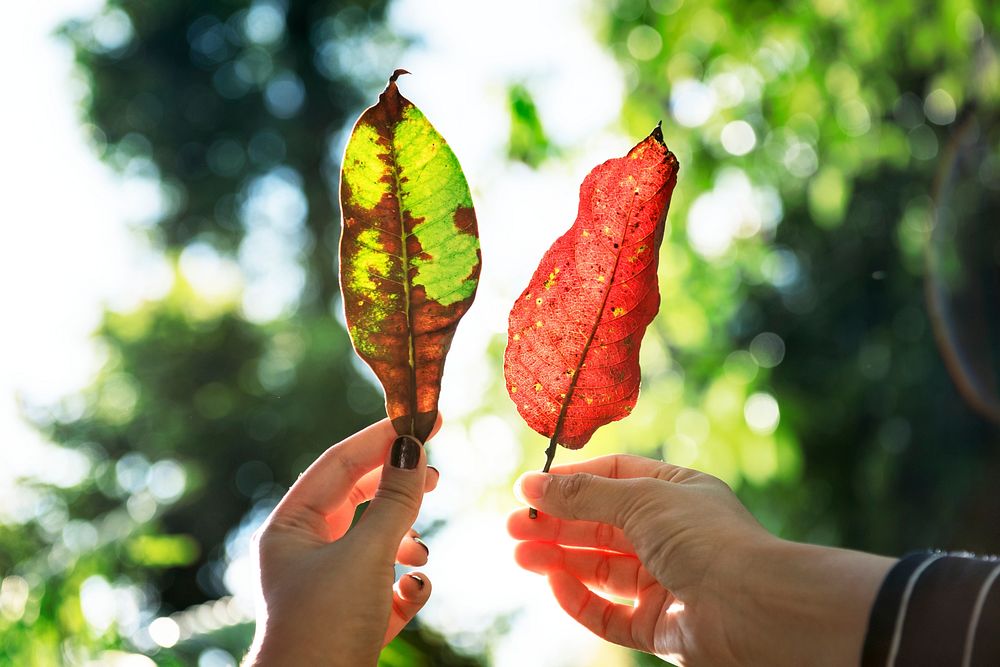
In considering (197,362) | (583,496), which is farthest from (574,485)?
(197,362)

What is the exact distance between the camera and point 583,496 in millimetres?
514

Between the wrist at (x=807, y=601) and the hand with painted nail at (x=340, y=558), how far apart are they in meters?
0.20

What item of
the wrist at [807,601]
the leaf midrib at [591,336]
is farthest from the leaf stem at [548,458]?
the wrist at [807,601]

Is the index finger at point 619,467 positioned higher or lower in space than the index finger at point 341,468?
lower

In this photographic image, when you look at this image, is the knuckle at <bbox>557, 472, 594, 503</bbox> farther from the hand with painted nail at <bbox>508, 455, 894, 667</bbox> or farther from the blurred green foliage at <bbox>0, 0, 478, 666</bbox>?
the blurred green foliage at <bbox>0, 0, 478, 666</bbox>

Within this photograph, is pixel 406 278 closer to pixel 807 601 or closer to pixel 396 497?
pixel 396 497

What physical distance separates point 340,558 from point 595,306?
0.67 feet

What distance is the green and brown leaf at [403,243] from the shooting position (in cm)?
41

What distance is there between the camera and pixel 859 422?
216 centimetres

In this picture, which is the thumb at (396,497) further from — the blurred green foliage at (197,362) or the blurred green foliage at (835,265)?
the blurred green foliage at (835,265)

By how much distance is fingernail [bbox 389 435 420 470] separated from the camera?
1.55 feet

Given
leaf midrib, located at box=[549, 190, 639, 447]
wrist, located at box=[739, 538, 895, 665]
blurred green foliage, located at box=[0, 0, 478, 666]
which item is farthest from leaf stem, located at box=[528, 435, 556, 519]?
blurred green foliage, located at box=[0, 0, 478, 666]

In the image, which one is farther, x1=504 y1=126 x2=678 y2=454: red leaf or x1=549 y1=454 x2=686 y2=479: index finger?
x1=549 y1=454 x2=686 y2=479: index finger

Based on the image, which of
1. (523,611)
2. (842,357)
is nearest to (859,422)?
(842,357)
